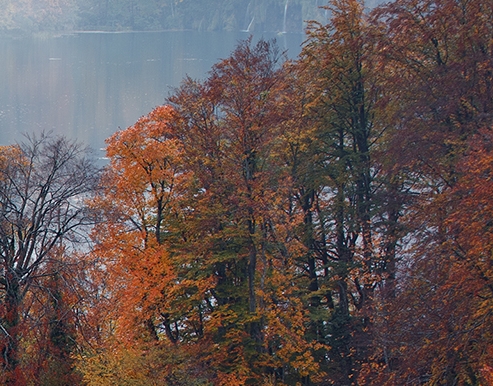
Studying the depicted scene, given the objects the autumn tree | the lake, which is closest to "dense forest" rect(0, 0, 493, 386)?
the autumn tree

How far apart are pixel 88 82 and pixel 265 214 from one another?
384 feet

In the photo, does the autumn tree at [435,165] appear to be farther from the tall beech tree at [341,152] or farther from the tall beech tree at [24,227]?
the tall beech tree at [24,227]

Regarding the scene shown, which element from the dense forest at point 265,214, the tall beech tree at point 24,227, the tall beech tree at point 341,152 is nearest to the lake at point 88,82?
the tall beech tree at point 341,152

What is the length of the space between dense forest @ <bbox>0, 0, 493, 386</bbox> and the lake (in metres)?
28.6

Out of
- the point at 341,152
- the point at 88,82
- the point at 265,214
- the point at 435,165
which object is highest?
the point at 88,82

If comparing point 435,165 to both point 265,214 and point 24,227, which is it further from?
point 24,227

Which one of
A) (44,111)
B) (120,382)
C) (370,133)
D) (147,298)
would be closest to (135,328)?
(147,298)

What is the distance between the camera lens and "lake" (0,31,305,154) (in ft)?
280

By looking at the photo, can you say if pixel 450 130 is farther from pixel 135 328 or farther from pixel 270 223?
pixel 135 328

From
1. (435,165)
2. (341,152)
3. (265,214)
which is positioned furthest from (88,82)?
(435,165)

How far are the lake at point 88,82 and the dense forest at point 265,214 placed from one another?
1124 inches

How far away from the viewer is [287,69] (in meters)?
21.7

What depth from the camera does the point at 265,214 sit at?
16234mm

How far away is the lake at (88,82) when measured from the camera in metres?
85.4
